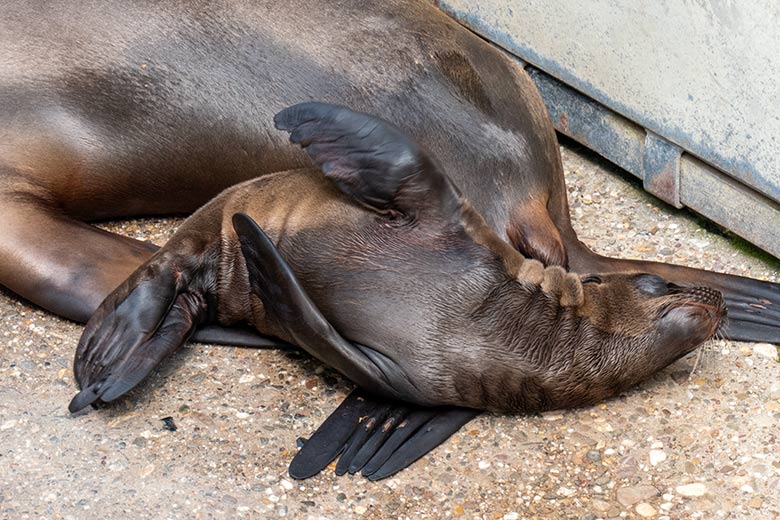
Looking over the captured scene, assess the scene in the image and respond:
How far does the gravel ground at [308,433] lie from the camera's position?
11.6ft

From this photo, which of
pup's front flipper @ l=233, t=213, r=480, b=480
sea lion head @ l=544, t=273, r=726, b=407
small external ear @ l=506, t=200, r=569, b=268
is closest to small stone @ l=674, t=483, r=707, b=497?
sea lion head @ l=544, t=273, r=726, b=407

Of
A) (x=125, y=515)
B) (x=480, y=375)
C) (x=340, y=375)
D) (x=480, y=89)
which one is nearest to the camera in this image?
(x=125, y=515)

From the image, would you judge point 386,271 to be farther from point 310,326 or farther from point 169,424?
point 169,424

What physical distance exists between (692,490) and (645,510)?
→ 6.1 inches

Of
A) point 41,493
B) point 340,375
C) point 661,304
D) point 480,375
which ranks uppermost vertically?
point 661,304

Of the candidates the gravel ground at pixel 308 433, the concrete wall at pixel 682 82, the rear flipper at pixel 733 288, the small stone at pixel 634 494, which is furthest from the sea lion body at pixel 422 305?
the concrete wall at pixel 682 82

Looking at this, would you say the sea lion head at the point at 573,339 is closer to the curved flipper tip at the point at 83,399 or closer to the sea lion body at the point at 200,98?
the sea lion body at the point at 200,98

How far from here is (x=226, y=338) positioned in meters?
4.17

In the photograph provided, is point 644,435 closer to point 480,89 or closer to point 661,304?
point 661,304

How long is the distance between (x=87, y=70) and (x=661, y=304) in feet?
6.84

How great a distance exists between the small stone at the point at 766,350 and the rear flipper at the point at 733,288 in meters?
0.02

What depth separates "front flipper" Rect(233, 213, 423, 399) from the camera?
12.2 ft

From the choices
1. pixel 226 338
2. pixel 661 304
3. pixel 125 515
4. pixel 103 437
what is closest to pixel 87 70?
pixel 226 338

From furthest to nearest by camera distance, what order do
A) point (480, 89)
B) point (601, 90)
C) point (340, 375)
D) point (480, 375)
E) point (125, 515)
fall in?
point (601, 90)
point (480, 89)
point (340, 375)
point (480, 375)
point (125, 515)
